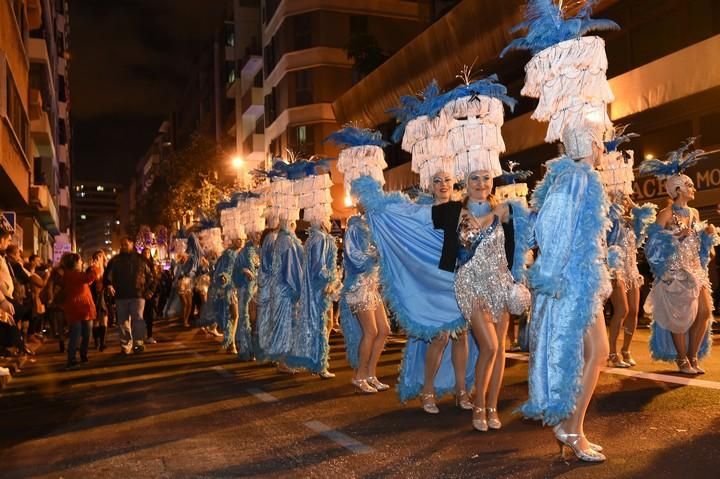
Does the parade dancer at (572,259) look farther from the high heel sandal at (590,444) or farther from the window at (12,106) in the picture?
the window at (12,106)

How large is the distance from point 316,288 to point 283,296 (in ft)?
2.29

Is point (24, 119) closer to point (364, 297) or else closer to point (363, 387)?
point (364, 297)

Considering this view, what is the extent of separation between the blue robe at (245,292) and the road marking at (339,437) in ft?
18.0

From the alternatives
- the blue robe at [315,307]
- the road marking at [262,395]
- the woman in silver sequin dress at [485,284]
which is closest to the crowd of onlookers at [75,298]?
the road marking at [262,395]

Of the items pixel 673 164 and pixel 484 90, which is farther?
pixel 673 164

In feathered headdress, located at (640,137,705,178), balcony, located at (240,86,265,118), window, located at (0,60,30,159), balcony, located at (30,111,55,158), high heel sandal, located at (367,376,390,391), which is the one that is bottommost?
high heel sandal, located at (367,376,390,391)

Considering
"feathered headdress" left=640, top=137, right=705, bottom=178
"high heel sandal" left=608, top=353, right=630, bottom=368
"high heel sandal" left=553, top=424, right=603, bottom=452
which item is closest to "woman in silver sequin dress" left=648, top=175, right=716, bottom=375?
"feathered headdress" left=640, top=137, right=705, bottom=178

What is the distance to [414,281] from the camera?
308 inches

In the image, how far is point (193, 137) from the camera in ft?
149

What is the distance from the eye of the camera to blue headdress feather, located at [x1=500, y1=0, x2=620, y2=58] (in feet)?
18.9

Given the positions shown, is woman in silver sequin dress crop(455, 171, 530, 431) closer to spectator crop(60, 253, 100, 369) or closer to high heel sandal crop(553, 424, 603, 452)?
high heel sandal crop(553, 424, 603, 452)

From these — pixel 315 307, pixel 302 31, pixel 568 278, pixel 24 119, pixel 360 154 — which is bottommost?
pixel 315 307

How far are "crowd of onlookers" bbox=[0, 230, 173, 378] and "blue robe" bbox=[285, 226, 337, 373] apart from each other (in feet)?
11.7

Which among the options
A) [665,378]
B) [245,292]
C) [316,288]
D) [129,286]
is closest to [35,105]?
[129,286]
